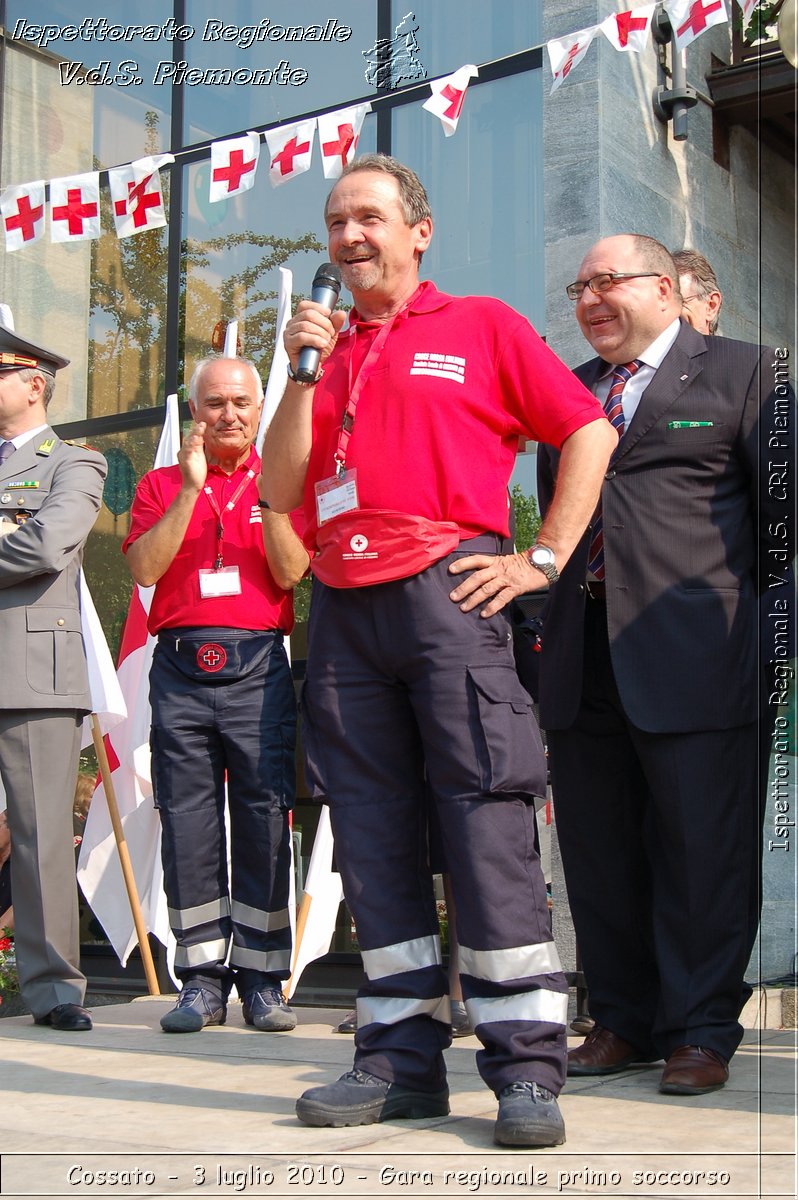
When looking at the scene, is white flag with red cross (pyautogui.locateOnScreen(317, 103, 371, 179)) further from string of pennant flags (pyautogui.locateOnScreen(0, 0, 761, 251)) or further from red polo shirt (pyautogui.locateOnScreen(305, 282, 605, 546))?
red polo shirt (pyautogui.locateOnScreen(305, 282, 605, 546))

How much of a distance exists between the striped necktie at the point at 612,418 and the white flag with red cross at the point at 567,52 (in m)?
2.78

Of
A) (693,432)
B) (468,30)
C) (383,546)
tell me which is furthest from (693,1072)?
(468,30)

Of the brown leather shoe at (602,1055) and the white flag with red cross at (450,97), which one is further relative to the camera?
the white flag with red cross at (450,97)

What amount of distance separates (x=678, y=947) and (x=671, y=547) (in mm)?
986

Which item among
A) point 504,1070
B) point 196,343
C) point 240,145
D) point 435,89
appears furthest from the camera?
point 196,343

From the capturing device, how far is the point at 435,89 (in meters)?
6.52

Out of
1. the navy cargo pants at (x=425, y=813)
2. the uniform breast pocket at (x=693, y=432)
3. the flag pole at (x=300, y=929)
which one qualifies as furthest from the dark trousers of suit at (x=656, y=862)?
the flag pole at (x=300, y=929)

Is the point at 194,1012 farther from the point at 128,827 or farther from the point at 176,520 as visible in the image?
the point at 128,827

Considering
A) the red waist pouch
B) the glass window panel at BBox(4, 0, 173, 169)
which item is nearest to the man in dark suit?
the red waist pouch

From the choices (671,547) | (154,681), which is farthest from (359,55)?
(671,547)

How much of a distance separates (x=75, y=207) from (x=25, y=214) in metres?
0.29

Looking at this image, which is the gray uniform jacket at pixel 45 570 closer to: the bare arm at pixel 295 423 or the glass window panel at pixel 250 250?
the bare arm at pixel 295 423

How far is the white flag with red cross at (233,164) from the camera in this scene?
710 cm

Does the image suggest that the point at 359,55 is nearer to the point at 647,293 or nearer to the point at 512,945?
the point at 647,293
